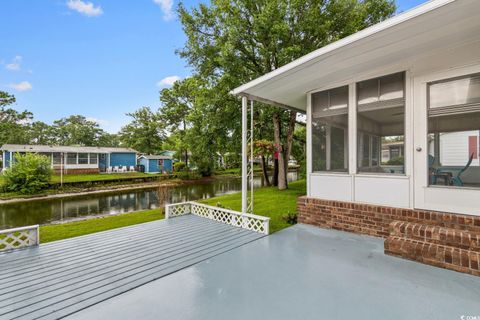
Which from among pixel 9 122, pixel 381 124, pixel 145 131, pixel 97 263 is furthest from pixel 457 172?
pixel 9 122

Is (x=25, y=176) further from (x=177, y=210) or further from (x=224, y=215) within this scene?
(x=224, y=215)

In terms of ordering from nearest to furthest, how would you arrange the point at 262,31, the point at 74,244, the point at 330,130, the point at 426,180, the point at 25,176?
the point at 426,180 < the point at 74,244 < the point at 330,130 < the point at 262,31 < the point at 25,176

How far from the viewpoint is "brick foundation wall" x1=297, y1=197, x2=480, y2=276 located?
8.81ft

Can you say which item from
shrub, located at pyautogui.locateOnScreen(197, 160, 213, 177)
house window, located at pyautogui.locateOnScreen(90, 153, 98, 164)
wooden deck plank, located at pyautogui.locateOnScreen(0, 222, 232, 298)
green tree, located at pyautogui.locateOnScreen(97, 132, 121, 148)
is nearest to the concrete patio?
wooden deck plank, located at pyautogui.locateOnScreen(0, 222, 232, 298)

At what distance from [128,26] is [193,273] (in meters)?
13.1

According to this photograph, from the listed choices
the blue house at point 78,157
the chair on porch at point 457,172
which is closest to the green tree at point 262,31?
the chair on porch at point 457,172

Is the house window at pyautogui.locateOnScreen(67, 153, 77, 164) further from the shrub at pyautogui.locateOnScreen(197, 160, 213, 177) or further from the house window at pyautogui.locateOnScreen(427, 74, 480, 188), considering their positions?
the house window at pyautogui.locateOnScreen(427, 74, 480, 188)

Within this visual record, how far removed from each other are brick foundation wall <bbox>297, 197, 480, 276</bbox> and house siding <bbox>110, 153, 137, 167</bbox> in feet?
79.8

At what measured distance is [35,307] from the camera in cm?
208

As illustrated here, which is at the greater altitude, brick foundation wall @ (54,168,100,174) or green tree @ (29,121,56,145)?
green tree @ (29,121,56,145)

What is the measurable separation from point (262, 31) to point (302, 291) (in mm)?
9150

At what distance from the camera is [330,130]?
462cm

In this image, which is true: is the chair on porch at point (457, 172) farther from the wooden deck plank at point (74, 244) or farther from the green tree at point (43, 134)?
the green tree at point (43, 134)

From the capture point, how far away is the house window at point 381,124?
3.85 m
